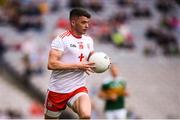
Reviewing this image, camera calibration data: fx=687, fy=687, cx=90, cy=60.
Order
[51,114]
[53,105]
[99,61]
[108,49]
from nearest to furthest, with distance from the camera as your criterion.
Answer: [99,61] → [53,105] → [51,114] → [108,49]

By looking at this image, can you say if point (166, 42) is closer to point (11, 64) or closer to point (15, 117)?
point (11, 64)

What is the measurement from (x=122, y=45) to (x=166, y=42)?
5.79 feet

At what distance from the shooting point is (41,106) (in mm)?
19828

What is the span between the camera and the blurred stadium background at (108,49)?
67.8 ft

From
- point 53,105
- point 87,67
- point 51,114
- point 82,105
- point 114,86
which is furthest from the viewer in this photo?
point 114,86

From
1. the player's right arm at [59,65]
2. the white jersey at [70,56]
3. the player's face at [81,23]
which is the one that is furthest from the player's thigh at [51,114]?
the player's face at [81,23]

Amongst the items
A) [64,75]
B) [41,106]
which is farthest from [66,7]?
[64,75]

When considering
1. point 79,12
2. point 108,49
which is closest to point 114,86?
point 79,12

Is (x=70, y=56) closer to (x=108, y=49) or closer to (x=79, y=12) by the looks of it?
(x=79, y=12)

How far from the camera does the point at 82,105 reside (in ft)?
28.6

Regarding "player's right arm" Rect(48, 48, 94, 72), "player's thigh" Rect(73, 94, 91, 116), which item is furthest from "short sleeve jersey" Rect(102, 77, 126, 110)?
"player's right arm" Rect(48, 48, 94, 72)

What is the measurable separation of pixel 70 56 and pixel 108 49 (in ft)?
46.5

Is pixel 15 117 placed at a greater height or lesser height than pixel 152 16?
lesser

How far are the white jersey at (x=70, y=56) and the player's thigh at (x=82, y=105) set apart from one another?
0.22 m
